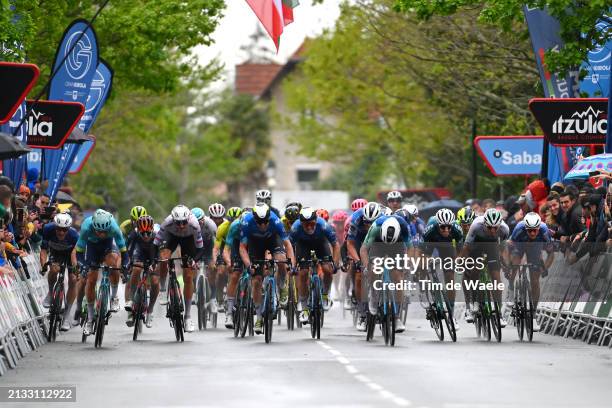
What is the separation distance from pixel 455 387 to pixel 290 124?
5293 cm

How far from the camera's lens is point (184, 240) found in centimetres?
2281

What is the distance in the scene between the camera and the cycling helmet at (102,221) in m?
22.0

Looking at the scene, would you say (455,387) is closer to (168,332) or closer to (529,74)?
(168,332)

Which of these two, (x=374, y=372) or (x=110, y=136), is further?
(x=110, y=136)

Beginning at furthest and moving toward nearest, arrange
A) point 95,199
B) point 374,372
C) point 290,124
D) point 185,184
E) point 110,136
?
point 185,184, point 290,124, point 95,199, point 110,136, point 374,372

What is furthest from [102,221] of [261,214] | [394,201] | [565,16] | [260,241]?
[394,201]

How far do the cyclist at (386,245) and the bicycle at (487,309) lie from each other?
104cm

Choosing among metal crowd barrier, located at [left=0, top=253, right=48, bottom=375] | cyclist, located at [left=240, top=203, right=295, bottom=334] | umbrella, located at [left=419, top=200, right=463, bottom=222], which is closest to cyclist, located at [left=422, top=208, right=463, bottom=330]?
cyclist, located at [left=240, top=203, right=295, bottom=334]

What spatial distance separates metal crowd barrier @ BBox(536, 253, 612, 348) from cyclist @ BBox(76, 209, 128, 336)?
571 cm

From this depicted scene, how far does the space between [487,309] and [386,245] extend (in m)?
1.57

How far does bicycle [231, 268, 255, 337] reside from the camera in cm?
2256

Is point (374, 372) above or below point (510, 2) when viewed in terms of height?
below

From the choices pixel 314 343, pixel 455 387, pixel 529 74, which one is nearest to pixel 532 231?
pixel 314 343

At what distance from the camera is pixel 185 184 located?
9475 centimetres
